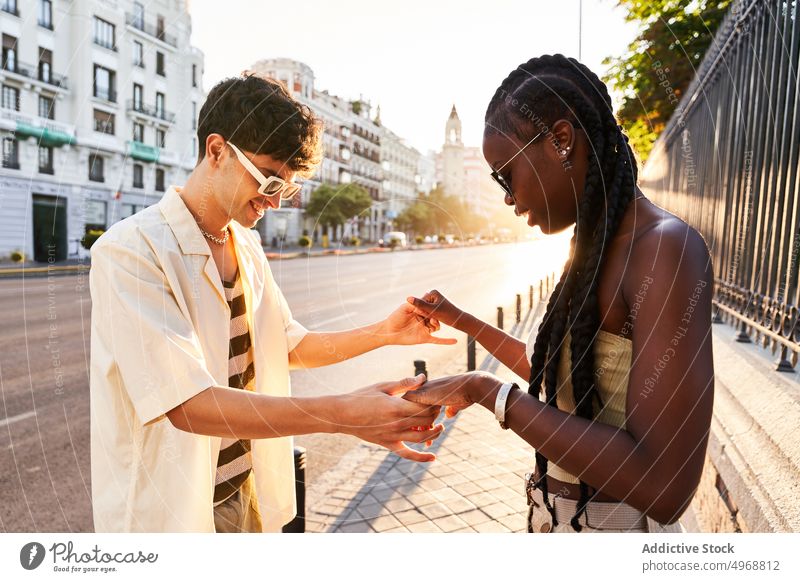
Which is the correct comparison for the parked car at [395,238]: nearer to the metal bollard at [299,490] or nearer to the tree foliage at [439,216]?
the tree foliage at [439,216]

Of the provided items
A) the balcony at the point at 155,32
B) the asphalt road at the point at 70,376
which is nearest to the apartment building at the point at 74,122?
the balcony at the point at 155,32

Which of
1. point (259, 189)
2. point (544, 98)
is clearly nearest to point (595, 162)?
point (544, 98)

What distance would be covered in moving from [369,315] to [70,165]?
22037 mm

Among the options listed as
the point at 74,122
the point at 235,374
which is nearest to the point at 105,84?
the point at 74,122

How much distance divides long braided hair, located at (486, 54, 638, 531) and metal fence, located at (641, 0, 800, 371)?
1029 millimetres

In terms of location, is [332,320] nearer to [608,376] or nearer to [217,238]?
[217,238]

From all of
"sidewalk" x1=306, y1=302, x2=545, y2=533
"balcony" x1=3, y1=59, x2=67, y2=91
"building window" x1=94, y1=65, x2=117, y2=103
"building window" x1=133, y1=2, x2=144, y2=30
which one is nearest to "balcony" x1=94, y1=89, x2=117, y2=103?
"building window" x1=94, y1=65, x2=117, y2=103

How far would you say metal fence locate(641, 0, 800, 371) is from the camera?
93.6 inches

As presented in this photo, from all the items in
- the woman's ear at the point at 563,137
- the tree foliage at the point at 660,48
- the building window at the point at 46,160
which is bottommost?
the woman's ear at the point at 563,137

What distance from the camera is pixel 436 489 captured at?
4.19 m

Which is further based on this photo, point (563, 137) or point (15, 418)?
point (15, 418)

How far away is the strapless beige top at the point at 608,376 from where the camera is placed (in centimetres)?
145

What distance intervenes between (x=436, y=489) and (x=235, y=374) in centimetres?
259
